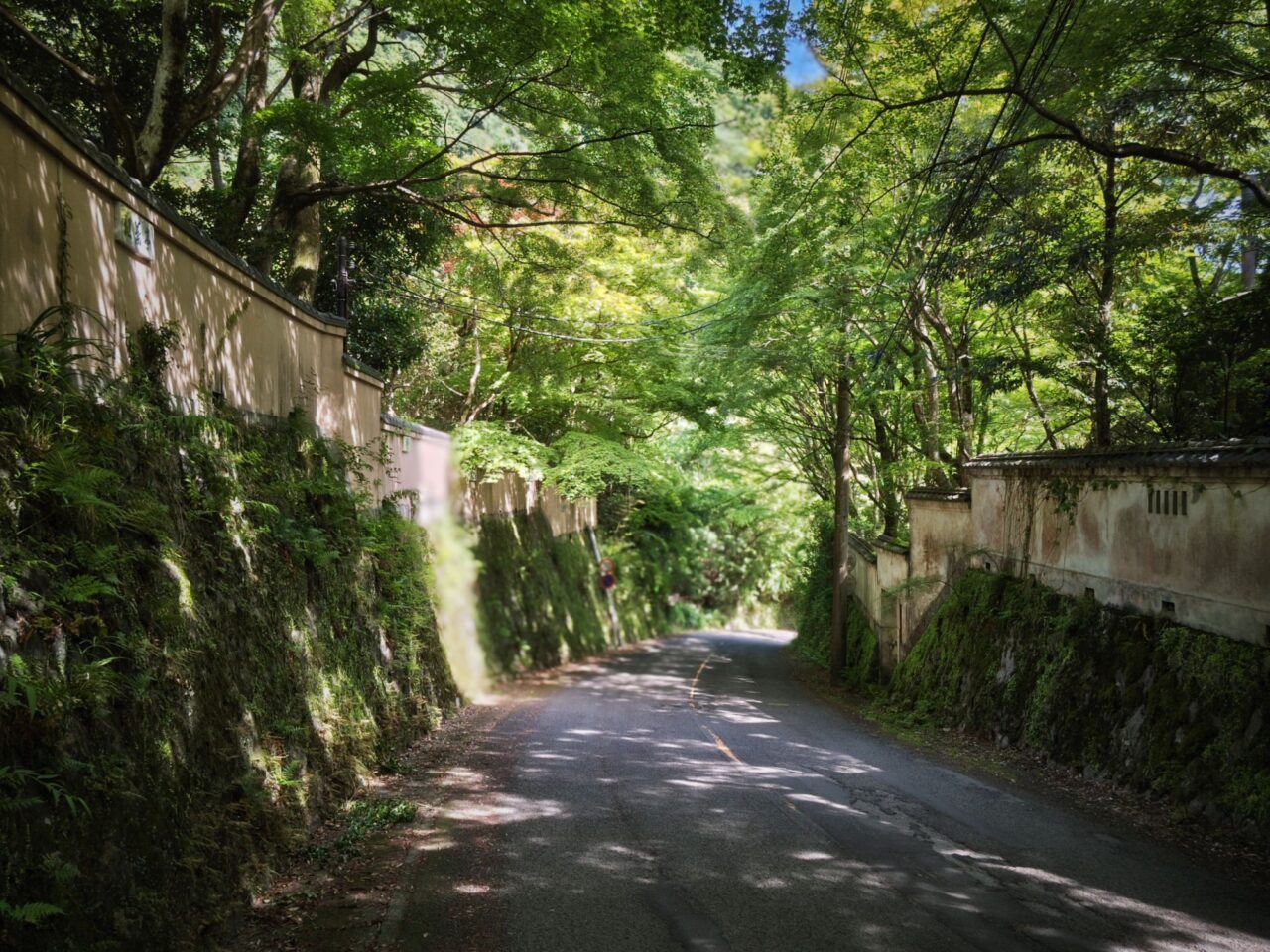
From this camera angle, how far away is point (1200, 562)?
8.29m

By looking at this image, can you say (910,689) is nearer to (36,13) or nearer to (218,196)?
(218,196)

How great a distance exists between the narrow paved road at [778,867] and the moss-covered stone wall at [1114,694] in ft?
2.91

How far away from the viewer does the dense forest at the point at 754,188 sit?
923 cm

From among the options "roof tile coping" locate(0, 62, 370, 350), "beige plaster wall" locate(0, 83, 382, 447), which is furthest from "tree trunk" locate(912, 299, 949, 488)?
"roof tile coping" locate(0, 62, 370, 350)

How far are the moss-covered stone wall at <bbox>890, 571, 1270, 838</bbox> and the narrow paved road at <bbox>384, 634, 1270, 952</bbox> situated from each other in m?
0.89

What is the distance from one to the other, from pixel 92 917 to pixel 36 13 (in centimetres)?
1475

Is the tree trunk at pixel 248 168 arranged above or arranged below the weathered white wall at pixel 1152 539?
above

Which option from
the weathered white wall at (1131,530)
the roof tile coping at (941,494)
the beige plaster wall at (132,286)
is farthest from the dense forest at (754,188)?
the beige plaster wall at (132,286)

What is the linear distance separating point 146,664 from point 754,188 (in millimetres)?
13512

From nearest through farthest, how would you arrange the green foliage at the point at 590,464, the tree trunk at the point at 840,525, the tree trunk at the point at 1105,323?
the tree trunk at the point at 1105,323, the tree trunk at the point at 840,525, the green foliage at the point at 590,464

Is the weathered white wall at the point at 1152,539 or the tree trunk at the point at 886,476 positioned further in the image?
the tree trunk at the point at 886,476

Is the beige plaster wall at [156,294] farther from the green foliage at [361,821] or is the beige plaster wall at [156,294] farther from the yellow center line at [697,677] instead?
the yellow center line at [697,677]

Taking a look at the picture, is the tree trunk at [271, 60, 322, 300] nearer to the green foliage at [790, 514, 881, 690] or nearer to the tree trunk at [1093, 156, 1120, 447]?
the tree trunk at [1093, 156, 1120, 447]

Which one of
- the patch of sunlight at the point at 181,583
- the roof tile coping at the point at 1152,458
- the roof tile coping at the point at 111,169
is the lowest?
the patch of sunlight at the point at 181,583
